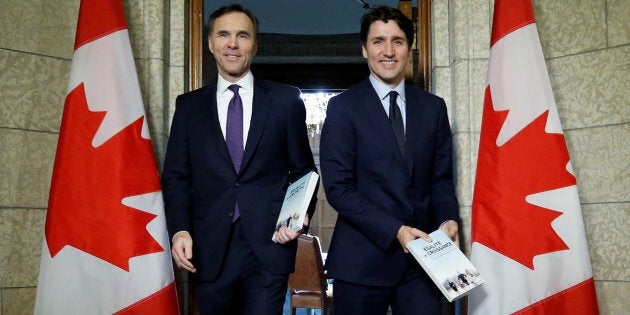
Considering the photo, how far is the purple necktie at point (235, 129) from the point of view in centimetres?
210

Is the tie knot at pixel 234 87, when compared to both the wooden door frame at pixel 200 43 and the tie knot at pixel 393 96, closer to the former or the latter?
the tie knot at pixel 393 96

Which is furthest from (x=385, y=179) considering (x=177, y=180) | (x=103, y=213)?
(x=103, y=213)

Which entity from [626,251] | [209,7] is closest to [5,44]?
[626,251]

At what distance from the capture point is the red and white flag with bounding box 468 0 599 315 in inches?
86.0

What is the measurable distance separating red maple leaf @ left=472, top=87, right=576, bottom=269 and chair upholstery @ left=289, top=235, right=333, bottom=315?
7.34 ft

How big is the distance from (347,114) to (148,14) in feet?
3.84

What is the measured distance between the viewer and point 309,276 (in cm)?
446

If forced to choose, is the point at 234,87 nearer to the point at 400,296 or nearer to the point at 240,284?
the point at 240,284

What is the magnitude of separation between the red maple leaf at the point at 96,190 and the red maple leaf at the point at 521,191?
1.21 m

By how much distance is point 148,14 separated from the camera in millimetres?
2678

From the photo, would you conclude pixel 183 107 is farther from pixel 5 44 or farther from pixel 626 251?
pixel 626 251

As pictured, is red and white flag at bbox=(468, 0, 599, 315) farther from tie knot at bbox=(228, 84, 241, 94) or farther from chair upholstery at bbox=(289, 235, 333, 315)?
chair upholstery at bbox=(289, 235, 333, 315)

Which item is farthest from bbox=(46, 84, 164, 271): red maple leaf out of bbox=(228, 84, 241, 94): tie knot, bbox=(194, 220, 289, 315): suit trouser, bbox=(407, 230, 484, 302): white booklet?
bbox=(407, 230, 484, 302): white booklet

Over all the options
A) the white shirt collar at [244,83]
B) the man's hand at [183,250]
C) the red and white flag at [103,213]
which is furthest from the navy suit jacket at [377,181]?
the red and white flag at [103,213]
